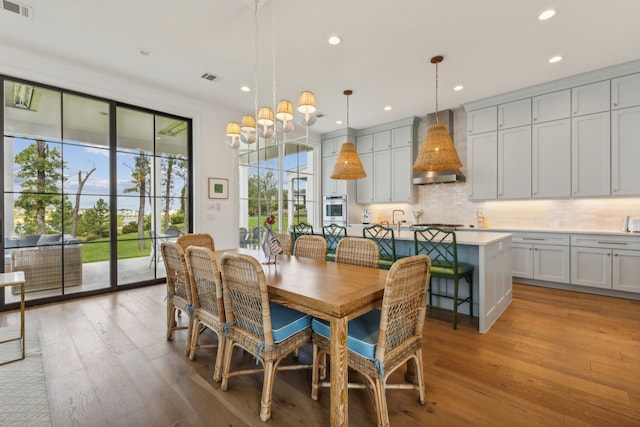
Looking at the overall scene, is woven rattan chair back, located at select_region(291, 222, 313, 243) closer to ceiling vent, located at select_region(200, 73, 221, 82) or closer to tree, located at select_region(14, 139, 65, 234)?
ceiling vent, located at select_region(200, 73, 221, 82)

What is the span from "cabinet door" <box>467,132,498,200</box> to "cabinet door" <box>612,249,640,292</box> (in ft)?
5.64

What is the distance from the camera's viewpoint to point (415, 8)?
2.61 metres

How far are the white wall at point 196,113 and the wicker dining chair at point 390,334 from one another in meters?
3.75

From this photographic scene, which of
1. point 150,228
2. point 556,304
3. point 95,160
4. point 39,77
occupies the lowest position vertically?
point 556,304

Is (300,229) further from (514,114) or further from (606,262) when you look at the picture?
(606,262)

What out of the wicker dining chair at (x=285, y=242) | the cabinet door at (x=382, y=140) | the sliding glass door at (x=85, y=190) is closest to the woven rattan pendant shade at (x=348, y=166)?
the wicker dining chair at (x=285, y=242)

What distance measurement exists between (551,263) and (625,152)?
1753 millimetres

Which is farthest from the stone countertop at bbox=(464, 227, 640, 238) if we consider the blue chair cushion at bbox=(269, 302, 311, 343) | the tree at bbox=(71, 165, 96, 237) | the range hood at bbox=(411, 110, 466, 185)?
the tree at bbox=(71, 165, 96, 237)

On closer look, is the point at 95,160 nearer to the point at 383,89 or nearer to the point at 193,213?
the point at 193,213

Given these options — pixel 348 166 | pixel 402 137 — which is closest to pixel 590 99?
pixel 402 137

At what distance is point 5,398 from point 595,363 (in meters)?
4.12

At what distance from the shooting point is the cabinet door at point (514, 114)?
176 inches

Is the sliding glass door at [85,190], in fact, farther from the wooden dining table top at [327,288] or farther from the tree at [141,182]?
the wooden dining table top at [327,288]

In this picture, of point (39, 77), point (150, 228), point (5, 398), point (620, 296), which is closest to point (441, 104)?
point (620, 296)
